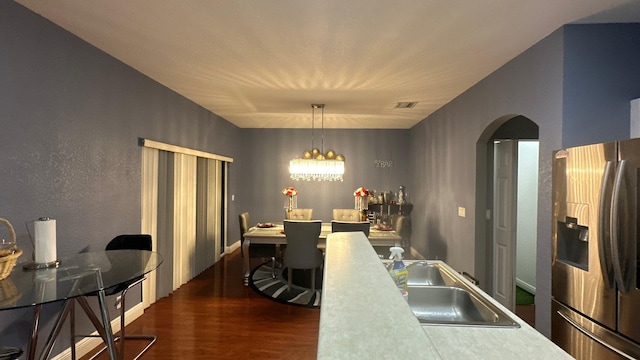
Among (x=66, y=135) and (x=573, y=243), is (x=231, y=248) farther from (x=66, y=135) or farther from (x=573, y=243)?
(x=573, y=243)

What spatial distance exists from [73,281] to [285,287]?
9.52ft

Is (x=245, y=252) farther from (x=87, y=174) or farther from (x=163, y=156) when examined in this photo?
(x=87, y=174)

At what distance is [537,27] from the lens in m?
2.26

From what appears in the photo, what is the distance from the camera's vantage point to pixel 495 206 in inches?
143

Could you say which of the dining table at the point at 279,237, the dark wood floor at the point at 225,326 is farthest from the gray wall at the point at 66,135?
the dining table at the point at 279,237

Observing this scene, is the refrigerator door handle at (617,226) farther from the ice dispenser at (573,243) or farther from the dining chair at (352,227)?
the dining chair at (352,227)

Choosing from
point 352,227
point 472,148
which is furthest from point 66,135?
point 472,148

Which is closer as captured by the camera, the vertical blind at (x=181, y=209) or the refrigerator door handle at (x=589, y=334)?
the refrigerator door handle at (x=589, y=334)

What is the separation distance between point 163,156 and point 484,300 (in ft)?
12.0

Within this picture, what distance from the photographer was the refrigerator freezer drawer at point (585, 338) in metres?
1.62

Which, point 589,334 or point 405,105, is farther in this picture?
point 405,105

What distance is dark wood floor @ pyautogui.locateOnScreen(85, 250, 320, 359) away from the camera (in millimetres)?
2750

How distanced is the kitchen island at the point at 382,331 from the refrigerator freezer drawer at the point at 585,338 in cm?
95

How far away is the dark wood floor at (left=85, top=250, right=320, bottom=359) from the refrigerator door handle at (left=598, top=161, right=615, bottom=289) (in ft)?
6.76
